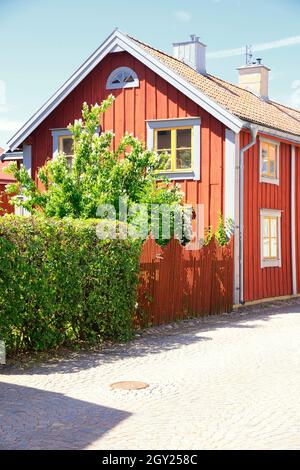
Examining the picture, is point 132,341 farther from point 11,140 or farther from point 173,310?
point 11,140

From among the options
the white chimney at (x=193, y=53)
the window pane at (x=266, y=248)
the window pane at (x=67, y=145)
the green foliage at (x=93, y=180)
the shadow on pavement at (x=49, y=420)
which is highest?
the white chimney at (x=193, y=53)

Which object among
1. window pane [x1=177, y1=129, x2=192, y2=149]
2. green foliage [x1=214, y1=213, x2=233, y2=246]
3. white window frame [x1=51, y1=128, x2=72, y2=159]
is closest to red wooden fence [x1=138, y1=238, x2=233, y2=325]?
green foliage [x1=214, y1=213, x2=233, y2=246]

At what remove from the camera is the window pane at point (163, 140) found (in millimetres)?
20844

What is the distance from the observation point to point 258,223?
68.8 ft

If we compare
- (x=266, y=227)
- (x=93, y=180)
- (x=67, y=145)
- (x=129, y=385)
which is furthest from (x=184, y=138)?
(x=129, y=385)

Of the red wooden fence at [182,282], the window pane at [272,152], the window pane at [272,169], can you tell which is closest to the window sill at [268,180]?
the window pane at [272,169]

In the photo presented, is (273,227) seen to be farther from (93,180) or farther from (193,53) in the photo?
(93,180)

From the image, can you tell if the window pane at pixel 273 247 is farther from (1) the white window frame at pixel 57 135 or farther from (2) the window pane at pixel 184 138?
(1) the white window frame at pixel 57 135

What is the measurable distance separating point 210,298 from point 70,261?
21.2 feet

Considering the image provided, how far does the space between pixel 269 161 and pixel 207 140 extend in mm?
2623

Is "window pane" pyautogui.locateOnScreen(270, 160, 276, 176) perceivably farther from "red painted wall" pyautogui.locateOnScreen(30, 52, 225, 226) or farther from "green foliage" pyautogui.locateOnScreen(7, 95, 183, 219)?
"green foliage" pyautogui.locateOnScreen(7, 95, 183, 219)

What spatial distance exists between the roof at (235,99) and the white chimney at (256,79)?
1274 millimetres

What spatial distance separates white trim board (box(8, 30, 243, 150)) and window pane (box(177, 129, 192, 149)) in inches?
39.0

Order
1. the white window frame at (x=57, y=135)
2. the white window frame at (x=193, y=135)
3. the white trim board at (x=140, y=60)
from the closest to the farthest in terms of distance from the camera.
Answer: the white trim board at (x=140, y=60)
the white window frame at (x=193, y=135)
the white window frame at (x=57, y=135)
